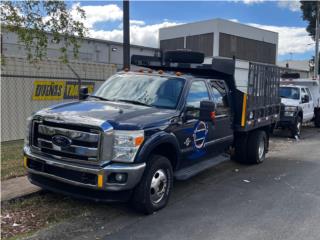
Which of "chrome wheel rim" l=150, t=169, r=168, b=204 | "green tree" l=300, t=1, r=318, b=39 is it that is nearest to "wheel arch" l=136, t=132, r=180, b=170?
"chrome wheel rim" l=150, t=169, r=168, b=204

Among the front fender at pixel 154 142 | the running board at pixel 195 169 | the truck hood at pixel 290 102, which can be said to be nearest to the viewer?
the front fender at pixel 154 142

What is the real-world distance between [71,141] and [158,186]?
1.40 meters

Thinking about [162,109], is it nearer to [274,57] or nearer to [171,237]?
[171,237]

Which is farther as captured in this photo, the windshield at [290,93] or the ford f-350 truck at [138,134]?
the windshield at [290,93]

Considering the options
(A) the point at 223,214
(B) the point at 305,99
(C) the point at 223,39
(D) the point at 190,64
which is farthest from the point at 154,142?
(C) the point at 223,39

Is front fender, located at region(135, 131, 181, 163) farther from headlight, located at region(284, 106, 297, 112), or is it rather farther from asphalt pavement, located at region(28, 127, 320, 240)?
headlight, located at region(284, 106, 297, 112)

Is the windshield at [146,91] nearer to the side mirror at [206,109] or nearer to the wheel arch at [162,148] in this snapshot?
the side mirror at [206,109]

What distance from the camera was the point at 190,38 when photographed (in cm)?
6762

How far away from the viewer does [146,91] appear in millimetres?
6020

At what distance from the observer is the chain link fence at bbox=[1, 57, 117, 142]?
10.1m

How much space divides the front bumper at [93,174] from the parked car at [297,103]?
866 centimetres

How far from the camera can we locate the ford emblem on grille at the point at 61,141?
4.79 meters

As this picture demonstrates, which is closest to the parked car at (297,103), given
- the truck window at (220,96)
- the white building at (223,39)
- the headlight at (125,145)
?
the truck window at (220,96)

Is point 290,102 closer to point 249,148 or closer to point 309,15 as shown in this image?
point 249,148
